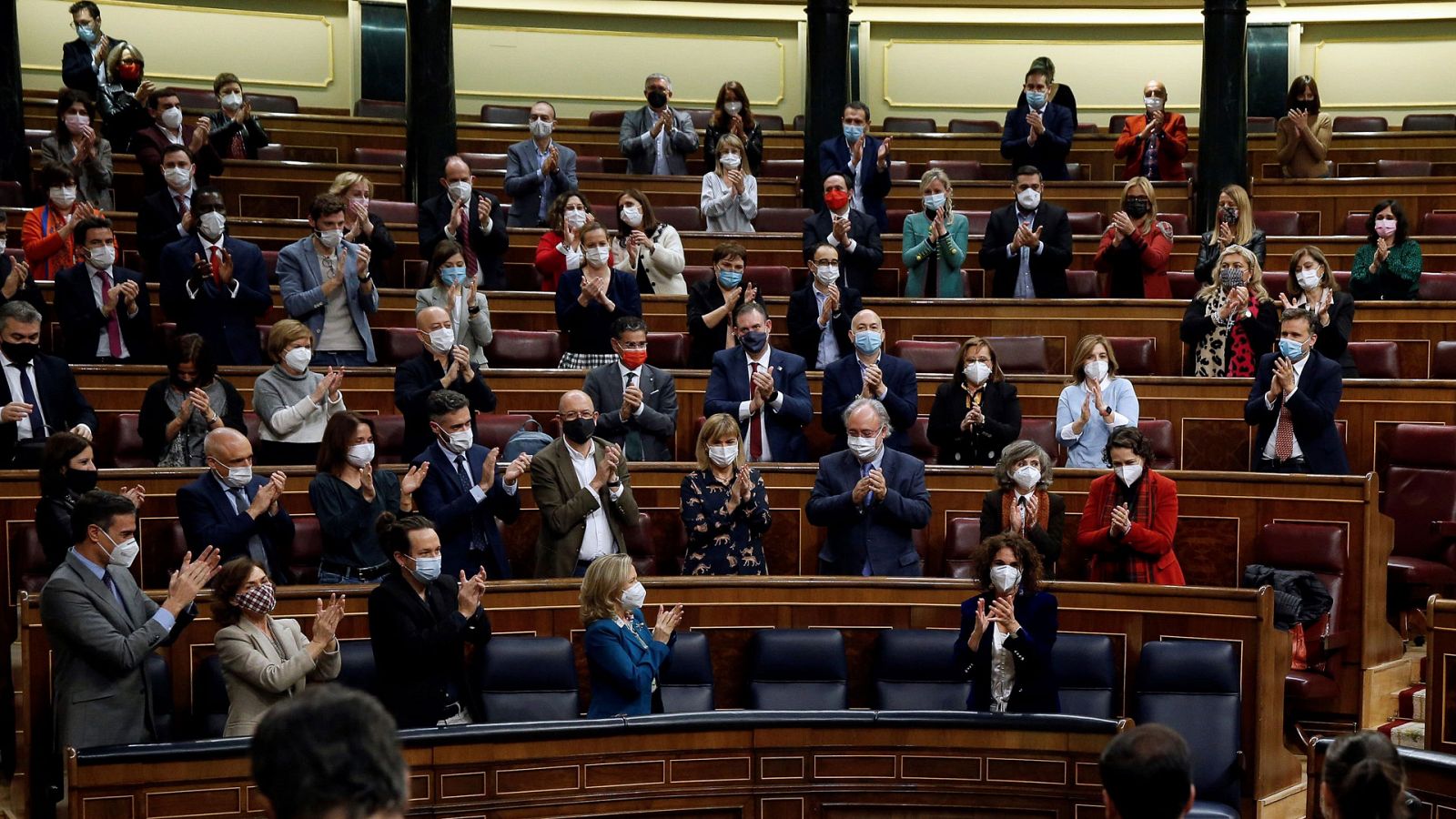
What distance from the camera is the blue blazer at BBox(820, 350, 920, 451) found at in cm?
645

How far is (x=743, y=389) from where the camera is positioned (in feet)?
21.3

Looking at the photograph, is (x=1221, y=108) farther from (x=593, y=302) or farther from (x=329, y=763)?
(x=329, y=763)

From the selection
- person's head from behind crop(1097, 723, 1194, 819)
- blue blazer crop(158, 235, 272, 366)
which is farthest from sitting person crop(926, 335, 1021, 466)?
person's head from behind crop(1097, 723, 1194, 819)

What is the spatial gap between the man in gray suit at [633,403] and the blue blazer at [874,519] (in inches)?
30.5

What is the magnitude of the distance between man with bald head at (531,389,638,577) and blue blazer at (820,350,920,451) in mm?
1003

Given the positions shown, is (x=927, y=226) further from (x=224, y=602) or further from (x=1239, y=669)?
(x=224, y=602)

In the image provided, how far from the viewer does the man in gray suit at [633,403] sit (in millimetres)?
6363

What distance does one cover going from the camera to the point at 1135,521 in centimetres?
579

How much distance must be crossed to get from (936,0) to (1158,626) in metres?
7.57

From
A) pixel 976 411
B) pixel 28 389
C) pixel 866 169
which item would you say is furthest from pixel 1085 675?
pixel 28 389

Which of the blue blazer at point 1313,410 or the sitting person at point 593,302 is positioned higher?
the sitting person at point 593,302

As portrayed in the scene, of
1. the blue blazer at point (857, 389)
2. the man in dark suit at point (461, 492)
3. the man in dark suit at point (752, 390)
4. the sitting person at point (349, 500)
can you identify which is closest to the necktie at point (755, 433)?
the man in dark suit at point (752, 390)

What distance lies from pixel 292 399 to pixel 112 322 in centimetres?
113

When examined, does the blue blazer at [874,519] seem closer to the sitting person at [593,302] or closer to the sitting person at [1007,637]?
the sitting person at [1007,637]
